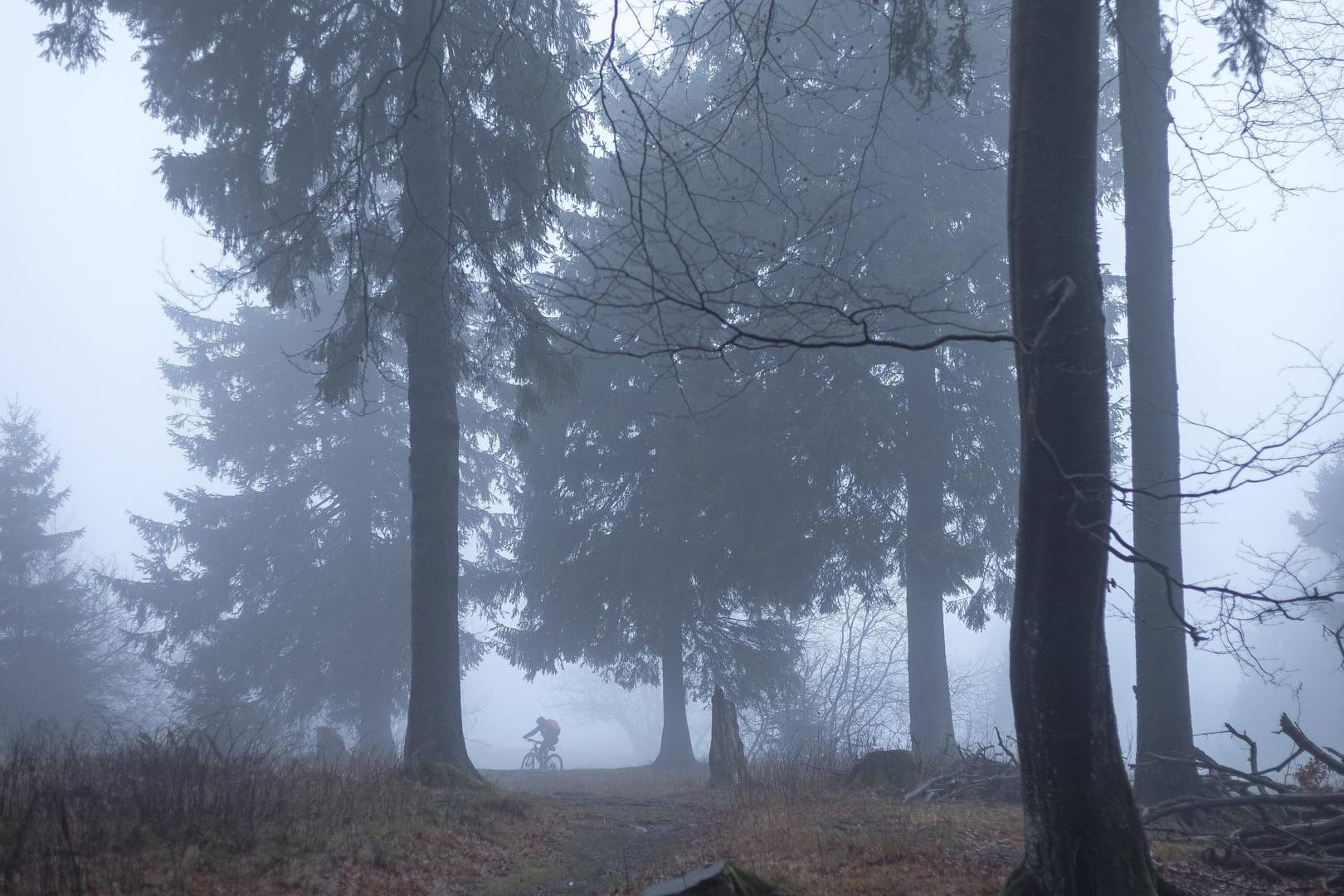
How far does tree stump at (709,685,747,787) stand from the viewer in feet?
44.7

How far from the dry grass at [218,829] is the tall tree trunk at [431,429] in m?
2.47

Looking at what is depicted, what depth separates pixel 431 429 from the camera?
11680 millimetres

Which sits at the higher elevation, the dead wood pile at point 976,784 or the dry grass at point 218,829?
the dry grass at point 218,829

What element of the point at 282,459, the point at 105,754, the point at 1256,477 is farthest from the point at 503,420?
the point at 1256,477

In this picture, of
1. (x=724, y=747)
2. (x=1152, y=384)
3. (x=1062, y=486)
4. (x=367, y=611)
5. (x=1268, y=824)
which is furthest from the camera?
(x=367, y=611)

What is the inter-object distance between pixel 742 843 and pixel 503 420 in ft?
60.2

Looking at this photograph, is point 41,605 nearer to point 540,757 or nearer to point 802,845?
point 540,757

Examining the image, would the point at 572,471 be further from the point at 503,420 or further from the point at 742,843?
the point at 742,843

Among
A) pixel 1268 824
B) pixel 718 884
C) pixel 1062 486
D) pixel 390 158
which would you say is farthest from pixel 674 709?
pixel 1062 486

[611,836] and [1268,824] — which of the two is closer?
[1268,824]

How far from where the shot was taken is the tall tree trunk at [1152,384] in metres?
8.63

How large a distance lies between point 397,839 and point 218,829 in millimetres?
1338

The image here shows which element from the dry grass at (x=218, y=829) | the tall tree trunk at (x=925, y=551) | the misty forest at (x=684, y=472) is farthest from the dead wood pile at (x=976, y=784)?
the tall tree trunk at (x=925, y=551)

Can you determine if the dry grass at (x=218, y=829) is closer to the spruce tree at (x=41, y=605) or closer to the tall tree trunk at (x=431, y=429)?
the tall tree trunk at (x=431, y=429)
